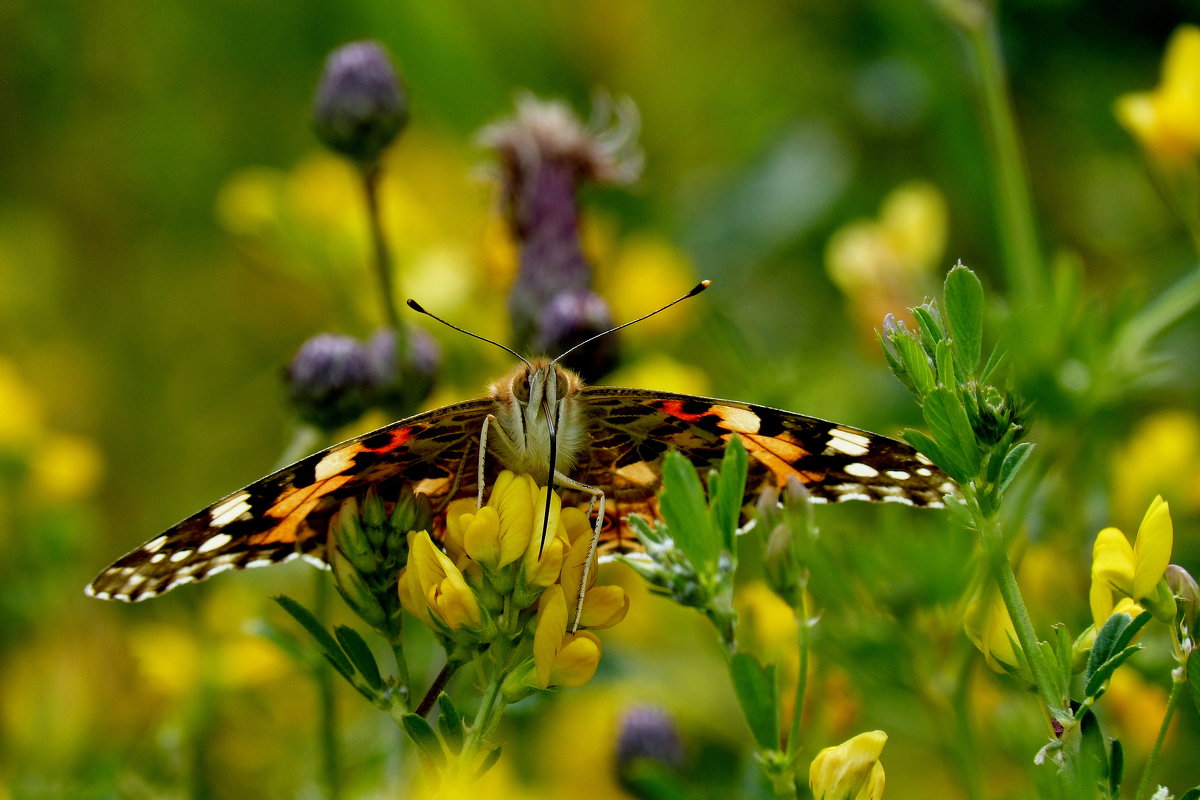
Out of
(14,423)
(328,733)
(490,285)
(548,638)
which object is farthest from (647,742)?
(14,423)

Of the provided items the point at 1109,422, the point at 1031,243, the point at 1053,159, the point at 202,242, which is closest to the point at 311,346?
the point at 1031,243

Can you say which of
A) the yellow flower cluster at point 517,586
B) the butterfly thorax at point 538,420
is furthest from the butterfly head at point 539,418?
the yellow flower cluster at point 517,586

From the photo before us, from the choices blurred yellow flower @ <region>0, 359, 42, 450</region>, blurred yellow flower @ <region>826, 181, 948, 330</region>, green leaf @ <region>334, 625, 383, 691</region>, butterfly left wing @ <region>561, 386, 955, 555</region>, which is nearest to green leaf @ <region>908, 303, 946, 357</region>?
butterfly left wing @ <region>561, 386, 955, 555</region>

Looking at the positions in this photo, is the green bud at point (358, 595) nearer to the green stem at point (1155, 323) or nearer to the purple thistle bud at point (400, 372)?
the purple thistle bud at point (400, 372)

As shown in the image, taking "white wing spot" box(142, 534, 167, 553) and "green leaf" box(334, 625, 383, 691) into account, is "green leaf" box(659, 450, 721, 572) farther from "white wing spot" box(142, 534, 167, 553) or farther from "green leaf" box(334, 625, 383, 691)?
"white wing spot" box(142, 534, 167, 553)

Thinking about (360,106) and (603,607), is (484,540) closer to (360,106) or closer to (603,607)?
(603,607)

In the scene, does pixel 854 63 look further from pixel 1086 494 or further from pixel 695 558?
pixel 695 558
